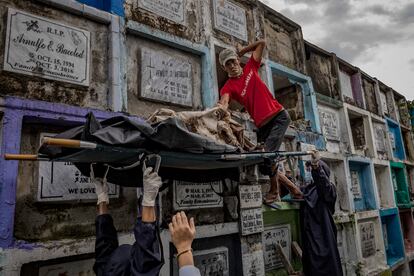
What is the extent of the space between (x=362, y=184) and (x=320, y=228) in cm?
585

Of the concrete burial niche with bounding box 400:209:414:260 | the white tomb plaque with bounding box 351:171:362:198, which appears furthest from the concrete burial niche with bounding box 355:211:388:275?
the concrete burial niche with bounding box 400:209:414:260

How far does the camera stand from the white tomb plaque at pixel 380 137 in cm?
1127

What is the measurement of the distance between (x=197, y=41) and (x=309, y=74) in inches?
165

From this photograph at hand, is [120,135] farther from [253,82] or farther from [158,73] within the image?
[253,82]

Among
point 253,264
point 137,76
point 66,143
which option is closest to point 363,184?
point 253,264

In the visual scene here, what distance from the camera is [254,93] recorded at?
500 cm

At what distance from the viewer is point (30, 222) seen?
339 centimetres

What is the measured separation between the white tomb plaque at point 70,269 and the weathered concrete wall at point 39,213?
0.93ft

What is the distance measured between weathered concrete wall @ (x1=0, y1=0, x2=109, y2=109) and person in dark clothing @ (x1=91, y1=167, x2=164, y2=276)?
168cm

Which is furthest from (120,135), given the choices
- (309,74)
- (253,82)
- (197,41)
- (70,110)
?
(309,74)

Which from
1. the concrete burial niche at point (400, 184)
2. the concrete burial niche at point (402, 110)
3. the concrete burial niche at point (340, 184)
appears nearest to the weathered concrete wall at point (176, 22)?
the concrete burial niche at point (340, 184)

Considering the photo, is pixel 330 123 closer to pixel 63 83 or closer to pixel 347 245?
pixel 347 245

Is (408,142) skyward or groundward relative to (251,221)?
skyward

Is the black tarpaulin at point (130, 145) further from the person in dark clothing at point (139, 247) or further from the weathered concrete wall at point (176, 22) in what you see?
the weathered concrete wall at point (176, 22)
